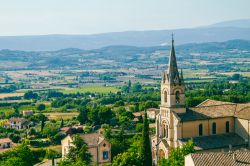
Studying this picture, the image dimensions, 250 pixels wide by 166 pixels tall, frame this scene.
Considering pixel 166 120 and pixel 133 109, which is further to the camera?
pixel 133 109

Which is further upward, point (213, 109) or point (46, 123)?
point (213, 109)

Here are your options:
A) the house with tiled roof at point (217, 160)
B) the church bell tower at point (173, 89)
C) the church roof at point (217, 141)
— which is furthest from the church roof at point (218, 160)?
the church bell tower at point (173, 89)

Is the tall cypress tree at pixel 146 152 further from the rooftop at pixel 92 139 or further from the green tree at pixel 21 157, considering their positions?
the green tree at pixel 21 157

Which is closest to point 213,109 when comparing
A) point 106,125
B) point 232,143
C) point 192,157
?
point 232,143

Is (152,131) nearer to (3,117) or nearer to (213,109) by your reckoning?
(213,109)

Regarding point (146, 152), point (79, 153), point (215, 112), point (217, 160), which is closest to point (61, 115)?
point (215, 112)

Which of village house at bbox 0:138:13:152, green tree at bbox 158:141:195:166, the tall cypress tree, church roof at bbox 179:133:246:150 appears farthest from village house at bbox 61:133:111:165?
village house at bbox 0:138:13:152

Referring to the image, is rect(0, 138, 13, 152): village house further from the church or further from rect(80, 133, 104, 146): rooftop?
the church
